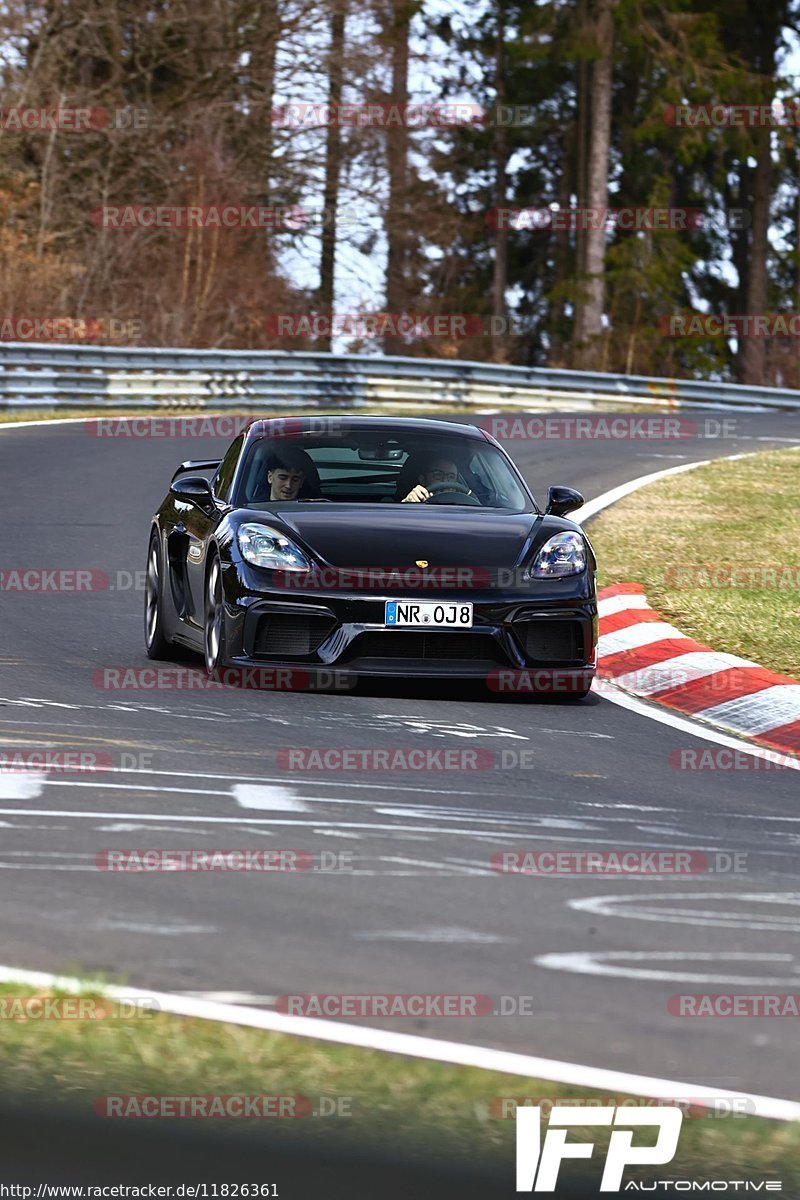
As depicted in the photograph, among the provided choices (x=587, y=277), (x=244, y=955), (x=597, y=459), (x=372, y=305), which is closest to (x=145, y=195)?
(x=372, y=305)

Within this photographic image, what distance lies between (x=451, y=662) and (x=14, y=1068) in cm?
541

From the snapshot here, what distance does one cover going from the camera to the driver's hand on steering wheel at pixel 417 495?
33.7 feet

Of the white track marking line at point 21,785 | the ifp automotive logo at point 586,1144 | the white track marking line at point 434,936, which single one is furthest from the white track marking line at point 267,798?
the ifp automotive logo at point 586,1144

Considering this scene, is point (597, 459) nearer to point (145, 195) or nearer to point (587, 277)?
point (145, 195)

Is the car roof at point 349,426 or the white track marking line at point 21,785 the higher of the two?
the car roof at point 349,426

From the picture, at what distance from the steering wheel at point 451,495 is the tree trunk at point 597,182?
36.1 meters

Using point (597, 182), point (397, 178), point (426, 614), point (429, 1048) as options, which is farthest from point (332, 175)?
point (429, 1048)

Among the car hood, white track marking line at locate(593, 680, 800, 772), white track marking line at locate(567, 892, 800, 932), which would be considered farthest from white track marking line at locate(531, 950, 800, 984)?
the car hood

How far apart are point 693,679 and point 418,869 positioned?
450 cm

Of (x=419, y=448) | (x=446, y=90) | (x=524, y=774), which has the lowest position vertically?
(x=524, y=774)

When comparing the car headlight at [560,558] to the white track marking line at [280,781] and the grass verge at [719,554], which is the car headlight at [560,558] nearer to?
the grass verge at [719,554]

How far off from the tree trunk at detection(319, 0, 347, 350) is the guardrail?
371 inches

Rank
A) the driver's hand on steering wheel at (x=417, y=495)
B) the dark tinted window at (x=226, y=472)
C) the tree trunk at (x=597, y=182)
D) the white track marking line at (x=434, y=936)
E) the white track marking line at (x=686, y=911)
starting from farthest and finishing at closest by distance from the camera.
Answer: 1. the tree trunk at (x=597, y=182)
2. the dark tinted window at (x=226, y=472)
3. the driver's hand on steering wheel at (x=417, y=495)
4. the white track marking line at (x=686, y=911)
5. the white track marking line at (x=434, y=936)

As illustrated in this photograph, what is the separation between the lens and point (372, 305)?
142 feet
